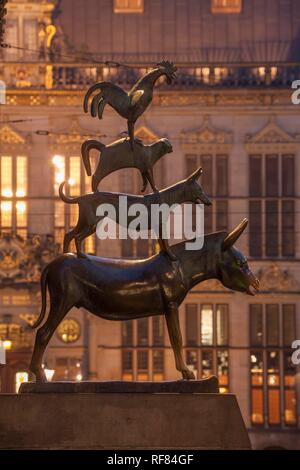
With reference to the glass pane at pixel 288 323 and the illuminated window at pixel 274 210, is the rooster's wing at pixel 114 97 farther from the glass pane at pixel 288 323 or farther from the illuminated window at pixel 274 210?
the glass pane at pixel 288 323

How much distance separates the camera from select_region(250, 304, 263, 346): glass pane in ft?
142

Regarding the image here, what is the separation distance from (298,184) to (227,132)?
2.48m

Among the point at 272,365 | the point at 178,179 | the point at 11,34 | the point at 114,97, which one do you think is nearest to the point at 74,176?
the point at 178,179

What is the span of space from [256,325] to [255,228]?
8.87 feet

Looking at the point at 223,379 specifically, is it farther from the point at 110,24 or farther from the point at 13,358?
the point at 110,24

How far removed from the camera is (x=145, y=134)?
4347 centimetres


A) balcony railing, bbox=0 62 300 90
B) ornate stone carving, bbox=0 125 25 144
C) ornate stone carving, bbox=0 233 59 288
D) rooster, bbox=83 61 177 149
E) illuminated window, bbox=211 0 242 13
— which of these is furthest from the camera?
illuminated window, bbox=211 0 242 13

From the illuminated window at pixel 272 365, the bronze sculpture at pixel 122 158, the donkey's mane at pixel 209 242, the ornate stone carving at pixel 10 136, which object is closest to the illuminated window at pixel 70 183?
the ornate stone carving at pixel 10 136

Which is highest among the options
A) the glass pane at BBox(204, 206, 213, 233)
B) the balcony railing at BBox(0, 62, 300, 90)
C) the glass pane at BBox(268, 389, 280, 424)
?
the balcony railing at BBox(0, 62, 300, 90)

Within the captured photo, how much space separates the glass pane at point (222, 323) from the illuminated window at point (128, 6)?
9102mm

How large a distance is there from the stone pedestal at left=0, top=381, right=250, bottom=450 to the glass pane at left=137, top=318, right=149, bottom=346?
26480mm

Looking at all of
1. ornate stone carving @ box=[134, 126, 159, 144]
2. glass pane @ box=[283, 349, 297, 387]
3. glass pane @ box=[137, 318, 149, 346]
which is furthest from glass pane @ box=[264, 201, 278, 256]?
glass pane @ box=[137, 318, 149, 346]

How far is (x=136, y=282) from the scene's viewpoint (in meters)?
17.4

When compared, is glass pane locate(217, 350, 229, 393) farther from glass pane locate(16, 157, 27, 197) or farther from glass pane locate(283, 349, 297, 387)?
glass pane locate(16, 157, 27, 197)
